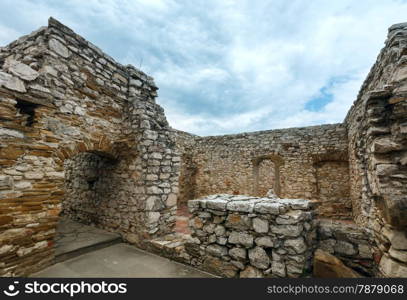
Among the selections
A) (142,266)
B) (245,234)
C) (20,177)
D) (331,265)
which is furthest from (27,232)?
(331,265)

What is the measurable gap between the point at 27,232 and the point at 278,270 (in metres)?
3.62

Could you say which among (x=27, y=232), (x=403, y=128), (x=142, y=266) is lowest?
(x=142, y=266)

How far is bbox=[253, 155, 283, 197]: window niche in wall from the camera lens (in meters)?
8.60

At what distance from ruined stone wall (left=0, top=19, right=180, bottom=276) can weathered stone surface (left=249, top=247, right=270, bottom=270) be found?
2.26 meters

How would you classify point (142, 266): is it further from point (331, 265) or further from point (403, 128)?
point (403, 128)

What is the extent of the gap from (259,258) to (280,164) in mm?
6550

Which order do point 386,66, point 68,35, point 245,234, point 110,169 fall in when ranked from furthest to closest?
point 110,169
point 68,35
point 386,66
point 245,234

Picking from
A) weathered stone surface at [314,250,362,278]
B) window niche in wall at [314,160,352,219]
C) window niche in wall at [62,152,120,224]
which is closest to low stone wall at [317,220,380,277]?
weathered stone surface at [314,250,362,278]

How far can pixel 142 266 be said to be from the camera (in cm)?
316

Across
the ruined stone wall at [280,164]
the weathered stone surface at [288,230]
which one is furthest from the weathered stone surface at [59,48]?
the ruined stone wall at [280,164]

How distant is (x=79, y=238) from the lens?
394 cm

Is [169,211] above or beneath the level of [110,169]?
beneath

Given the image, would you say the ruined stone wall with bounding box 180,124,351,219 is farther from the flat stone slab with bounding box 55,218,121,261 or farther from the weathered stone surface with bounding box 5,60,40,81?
the weathered stone surface with bounding box 5,60,40,81

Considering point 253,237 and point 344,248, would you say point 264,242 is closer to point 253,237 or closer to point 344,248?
point 253,237
